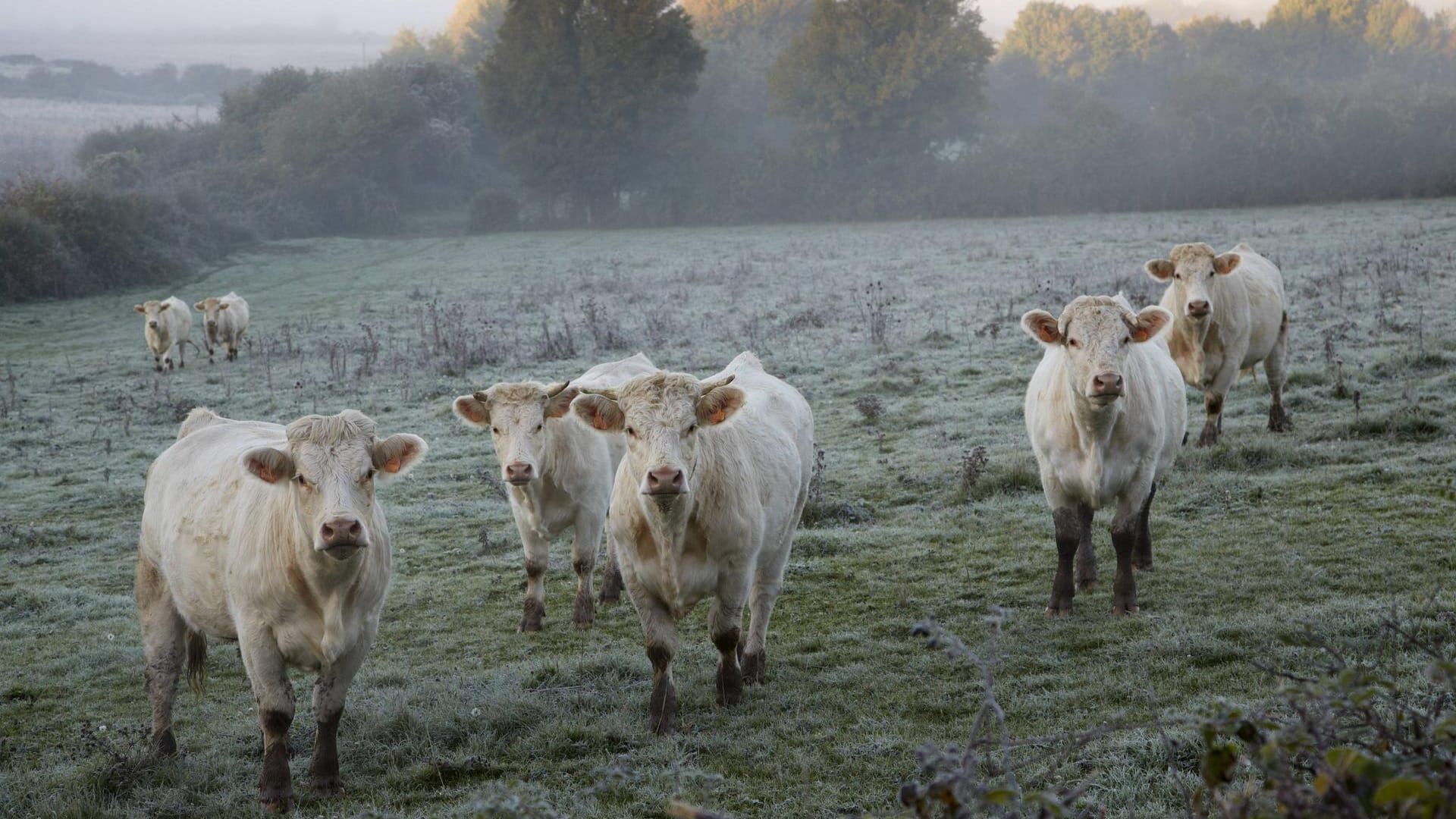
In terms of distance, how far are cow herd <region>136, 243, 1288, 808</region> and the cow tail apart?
0.4 inches

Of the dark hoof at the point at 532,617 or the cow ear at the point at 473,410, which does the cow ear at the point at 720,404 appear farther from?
the dark hoof at the point at 532,617

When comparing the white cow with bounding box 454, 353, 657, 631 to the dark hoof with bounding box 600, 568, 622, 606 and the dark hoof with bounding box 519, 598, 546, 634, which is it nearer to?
the dark hoof with bounding box 519, 598, 546, 634

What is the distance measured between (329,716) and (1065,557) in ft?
14.9

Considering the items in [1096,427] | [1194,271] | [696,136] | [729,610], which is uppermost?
[696,136]

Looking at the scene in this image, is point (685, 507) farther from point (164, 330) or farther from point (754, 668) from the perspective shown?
point (164, 330)

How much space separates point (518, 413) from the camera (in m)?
7.68

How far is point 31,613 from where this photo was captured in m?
8.87

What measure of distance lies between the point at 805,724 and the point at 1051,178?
156 feet

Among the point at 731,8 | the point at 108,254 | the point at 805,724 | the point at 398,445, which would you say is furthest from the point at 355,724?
the point at 731,8

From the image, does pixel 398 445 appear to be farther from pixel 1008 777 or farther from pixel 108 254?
pixel 108 254

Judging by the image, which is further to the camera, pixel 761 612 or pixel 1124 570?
pixel 1124 570

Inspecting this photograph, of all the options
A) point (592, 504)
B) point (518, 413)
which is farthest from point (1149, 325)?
point (518, 413)

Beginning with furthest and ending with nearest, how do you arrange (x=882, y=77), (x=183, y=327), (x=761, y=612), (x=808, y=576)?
1. (x=882, y=77)
2. (x=183, y=327)
3. (x=808, y=576)
4. (x=761, y=612)

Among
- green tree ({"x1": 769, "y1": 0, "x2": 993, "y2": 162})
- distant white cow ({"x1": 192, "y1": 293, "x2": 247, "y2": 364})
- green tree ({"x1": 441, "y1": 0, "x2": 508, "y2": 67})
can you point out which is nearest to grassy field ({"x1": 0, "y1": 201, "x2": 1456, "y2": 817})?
distant white cow ({"x1": 192, "y1": 293, "x2": 247, "y2": 364})
